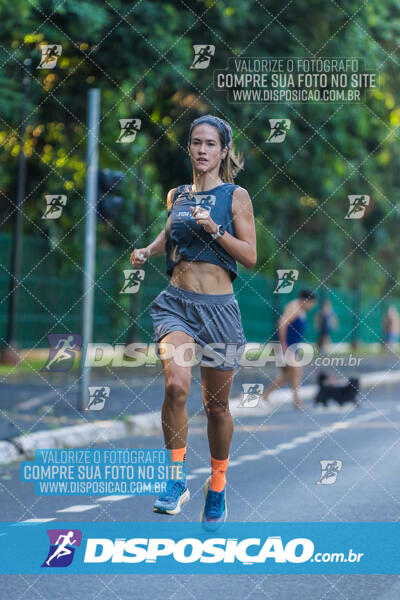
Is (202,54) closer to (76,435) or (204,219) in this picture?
(76,435)

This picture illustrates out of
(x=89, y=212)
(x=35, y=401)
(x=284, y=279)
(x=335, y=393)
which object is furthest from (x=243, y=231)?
(x=335, y=393)

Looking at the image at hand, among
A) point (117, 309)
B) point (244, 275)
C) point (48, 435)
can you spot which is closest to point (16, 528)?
point (48, 435)

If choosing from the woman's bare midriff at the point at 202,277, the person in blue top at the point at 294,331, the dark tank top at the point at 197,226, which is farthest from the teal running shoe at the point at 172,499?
the person in blue top at the point at 294,331

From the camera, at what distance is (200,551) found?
24.2 ft

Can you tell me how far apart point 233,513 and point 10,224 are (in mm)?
20878

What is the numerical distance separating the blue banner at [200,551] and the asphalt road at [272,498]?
0.14 meters

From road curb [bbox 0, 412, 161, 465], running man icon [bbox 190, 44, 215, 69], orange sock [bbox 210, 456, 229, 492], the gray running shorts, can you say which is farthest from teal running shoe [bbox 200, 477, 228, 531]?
running man icon [bbox 190, 44, 215, 69]

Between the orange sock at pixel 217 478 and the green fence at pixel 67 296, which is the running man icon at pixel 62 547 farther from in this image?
the green fence at pixel 67 296

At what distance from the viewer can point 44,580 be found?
6863 millimetres

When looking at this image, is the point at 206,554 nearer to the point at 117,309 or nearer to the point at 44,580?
the point at 44,580

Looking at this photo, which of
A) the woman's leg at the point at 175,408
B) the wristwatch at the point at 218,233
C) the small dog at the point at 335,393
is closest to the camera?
the wristwatch at the point at 218,233

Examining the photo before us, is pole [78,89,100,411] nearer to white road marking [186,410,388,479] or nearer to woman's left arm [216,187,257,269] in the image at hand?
white road marking [186,410,388,479]

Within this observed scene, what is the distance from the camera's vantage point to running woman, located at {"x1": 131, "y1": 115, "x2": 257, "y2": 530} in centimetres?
656

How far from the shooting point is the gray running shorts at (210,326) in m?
6.66
